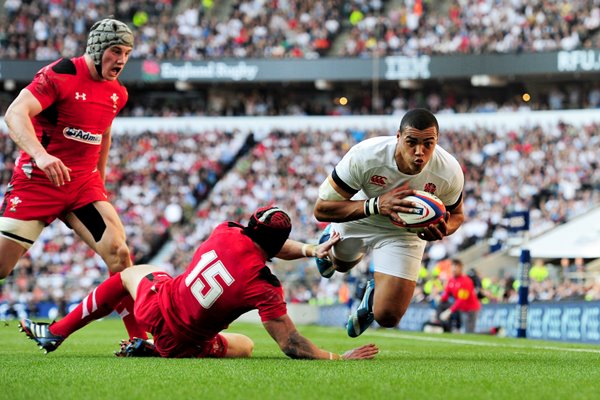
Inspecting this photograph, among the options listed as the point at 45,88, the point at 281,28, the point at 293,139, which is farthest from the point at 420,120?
the point at 281,28

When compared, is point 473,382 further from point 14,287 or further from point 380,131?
point 380,131

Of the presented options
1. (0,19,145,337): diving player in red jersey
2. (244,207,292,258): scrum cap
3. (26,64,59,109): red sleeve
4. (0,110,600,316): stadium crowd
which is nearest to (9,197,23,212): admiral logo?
(0,19,145,337): diving player in red jersey

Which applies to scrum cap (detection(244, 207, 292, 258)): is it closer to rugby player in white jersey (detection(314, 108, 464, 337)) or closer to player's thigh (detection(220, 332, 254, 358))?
rugby player in white jersey (detection(314, 108, 464, 337))

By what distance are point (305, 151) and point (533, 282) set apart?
648 inches

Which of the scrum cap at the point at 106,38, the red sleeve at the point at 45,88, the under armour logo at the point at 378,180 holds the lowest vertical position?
the under armour logo at the point at 378,180

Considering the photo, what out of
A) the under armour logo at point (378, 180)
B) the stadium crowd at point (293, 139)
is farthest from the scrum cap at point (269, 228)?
the stadium crowd at point (293, 139)

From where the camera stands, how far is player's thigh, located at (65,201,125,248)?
28.4 feet

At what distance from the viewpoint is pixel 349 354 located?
26.8 feet

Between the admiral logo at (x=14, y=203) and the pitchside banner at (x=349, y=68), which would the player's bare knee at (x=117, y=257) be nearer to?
the admiral logo at (x=14, y=203)

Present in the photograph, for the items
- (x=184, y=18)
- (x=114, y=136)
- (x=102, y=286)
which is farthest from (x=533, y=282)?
(x=184, y=18)

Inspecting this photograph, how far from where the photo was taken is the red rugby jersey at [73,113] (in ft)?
28.4

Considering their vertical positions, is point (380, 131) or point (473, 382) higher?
point (380, 131)

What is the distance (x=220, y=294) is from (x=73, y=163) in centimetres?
220

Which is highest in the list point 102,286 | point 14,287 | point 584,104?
point 584,104
